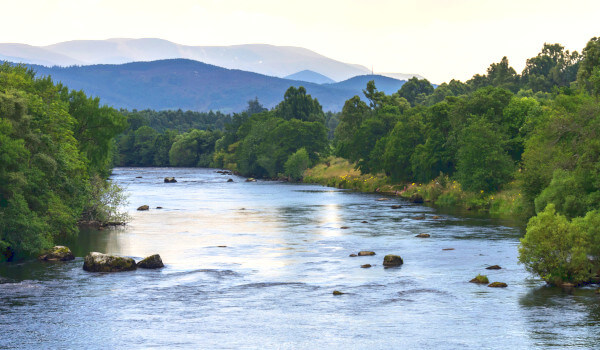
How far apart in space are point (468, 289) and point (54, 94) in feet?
160

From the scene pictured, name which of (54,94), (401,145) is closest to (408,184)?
(401,145)

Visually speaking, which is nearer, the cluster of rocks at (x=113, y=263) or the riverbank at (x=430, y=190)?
the cluster of rocks at (x=113, y=263)

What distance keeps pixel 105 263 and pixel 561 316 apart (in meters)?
32.8

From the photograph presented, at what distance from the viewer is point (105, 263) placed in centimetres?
5147

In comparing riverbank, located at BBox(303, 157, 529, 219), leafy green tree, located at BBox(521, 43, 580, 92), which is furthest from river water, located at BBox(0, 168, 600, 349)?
leafy green tree, located at BBox(521, 43, 580, 92)

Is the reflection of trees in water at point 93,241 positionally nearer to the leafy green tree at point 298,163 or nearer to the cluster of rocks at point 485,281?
the cluster of rocks at point 485,281

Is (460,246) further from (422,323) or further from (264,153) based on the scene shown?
(264,153)

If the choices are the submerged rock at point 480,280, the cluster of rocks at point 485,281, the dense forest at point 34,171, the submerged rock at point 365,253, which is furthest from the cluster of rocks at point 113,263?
the cluster of rocks at point 485,281

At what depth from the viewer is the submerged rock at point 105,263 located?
5131cm

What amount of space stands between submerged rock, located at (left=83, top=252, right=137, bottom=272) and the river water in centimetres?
103

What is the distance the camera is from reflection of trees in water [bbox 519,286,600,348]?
1314 inches

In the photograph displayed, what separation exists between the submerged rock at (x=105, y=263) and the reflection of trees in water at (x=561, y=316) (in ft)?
96.0

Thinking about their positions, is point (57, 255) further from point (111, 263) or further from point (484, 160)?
point (484, 160)

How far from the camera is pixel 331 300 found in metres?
42.0
